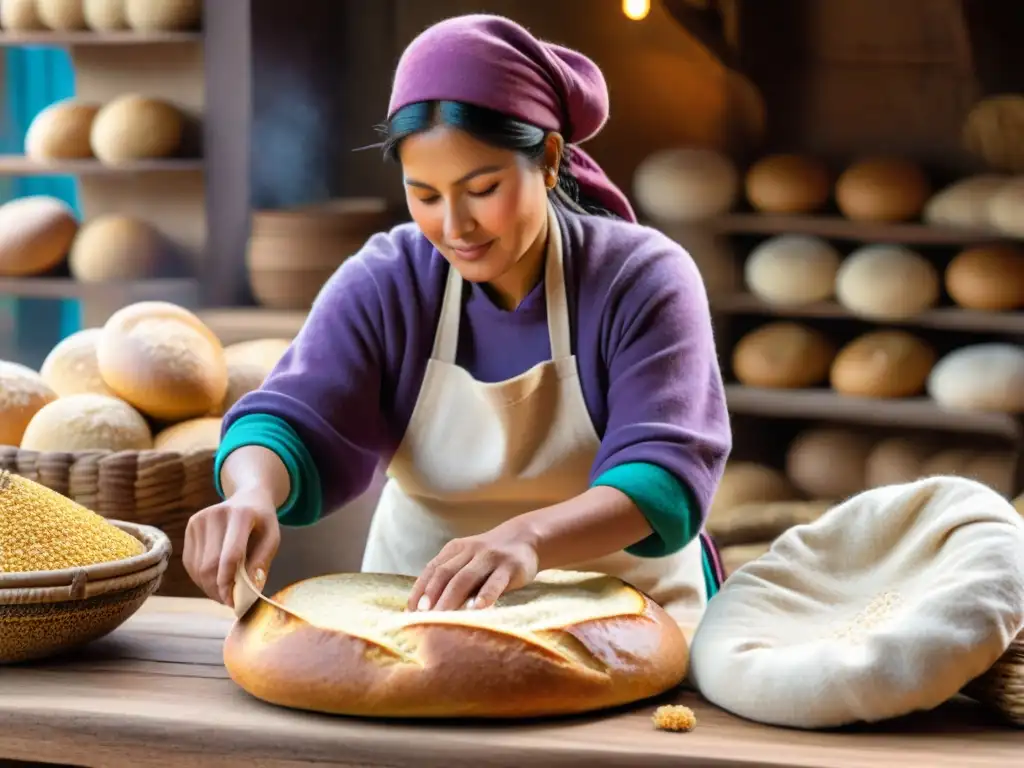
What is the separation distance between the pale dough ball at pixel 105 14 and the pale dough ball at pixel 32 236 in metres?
0.49

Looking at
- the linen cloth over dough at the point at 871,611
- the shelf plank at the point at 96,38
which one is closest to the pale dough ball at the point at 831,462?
the shelf plank at the point at 96,38

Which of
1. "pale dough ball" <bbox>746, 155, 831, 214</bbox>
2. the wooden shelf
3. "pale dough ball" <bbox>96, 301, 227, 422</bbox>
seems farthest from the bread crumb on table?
"pale dough ball" <bbox>746, 155, 831, 214</bbox>

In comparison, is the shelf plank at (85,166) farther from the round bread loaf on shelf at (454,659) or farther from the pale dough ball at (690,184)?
the round bread loaf on shelf at (454,659)

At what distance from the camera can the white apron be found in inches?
64.8

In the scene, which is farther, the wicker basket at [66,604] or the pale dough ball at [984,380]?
the pale dough ball at [984,380]

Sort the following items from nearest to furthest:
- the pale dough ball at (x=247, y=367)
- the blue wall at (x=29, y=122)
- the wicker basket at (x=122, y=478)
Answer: the wicker basket at (x=122, y=478), the pale dough ball at (x=247, y=367), the blue wall at (x=29, y=122)

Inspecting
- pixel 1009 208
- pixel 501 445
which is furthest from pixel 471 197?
pixel 1009 208

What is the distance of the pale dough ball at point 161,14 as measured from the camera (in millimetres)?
3760

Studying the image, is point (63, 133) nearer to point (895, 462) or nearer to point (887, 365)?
point (887, 365)

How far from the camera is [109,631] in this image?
1470 millimetres

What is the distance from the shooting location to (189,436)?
2.32m

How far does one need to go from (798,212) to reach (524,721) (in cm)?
296

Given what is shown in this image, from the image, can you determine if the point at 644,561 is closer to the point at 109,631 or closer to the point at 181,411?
the point at 109,631

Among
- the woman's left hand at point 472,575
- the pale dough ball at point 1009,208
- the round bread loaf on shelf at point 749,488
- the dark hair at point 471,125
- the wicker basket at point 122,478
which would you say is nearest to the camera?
the woman's left hand at point 472,575
